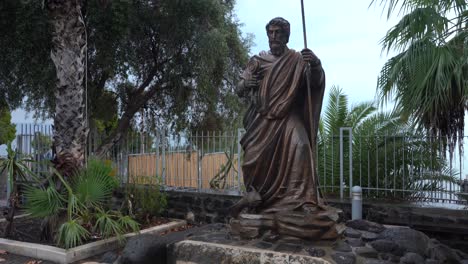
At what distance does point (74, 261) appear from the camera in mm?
5770

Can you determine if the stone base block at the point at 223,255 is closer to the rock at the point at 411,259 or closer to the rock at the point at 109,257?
the rock at the point at 411,259

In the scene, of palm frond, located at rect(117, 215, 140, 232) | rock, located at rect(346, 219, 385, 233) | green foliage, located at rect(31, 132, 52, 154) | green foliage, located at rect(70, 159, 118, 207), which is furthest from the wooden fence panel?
rock, located at rect(346, 219, 385, 233)

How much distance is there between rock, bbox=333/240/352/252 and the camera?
3.62 meters

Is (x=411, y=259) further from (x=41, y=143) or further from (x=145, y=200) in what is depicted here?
(x=41, y=143)

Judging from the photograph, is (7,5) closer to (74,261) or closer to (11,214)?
(11,214)

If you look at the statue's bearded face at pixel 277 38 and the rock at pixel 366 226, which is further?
the rock at pixel 366 226

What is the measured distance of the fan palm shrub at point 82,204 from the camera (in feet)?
20.6

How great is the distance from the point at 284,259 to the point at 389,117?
535 cm

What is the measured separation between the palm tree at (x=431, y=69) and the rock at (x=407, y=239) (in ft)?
8.58

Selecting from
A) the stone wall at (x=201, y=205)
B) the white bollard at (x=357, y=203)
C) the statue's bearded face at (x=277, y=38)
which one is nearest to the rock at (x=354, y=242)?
the statue's bearded face at (x=277, y=38)

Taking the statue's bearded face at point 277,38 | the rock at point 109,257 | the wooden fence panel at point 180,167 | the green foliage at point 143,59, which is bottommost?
the rock at point 109,257

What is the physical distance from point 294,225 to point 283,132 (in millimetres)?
917

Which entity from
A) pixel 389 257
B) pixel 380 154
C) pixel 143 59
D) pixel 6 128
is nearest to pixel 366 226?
pixel 389 257

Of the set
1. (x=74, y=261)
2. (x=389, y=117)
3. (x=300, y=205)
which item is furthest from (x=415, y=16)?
(x=74, y=261)
